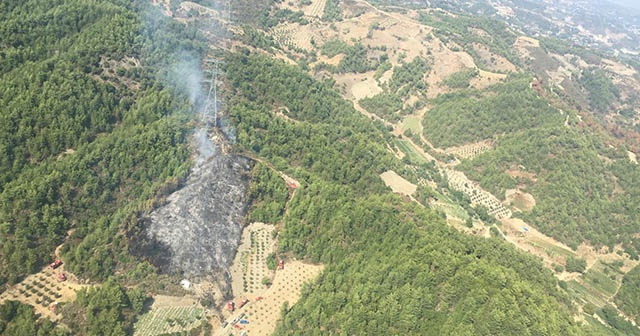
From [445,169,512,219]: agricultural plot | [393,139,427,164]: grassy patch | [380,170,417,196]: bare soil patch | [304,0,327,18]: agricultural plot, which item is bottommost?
[445,169,512,219]: agricultural plot

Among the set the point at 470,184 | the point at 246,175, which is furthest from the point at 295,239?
the point at 470,184

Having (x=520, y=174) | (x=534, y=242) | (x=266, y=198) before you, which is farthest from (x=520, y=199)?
(x=266, y=198)

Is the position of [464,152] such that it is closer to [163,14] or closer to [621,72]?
[163,14]

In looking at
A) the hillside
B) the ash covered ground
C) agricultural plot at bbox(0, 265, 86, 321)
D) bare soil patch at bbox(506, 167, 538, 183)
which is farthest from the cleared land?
bare soil patch at bbox(506, 167, 538, 183)

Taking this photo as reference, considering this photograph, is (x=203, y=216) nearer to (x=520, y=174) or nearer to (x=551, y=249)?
(x=551, y=249)

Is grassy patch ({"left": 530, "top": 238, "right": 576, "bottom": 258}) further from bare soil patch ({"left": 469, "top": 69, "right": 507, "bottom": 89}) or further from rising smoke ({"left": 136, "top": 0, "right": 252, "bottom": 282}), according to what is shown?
rising smoke ({"left": 136, "top": 0, "right": 252, "bottom": 282})
